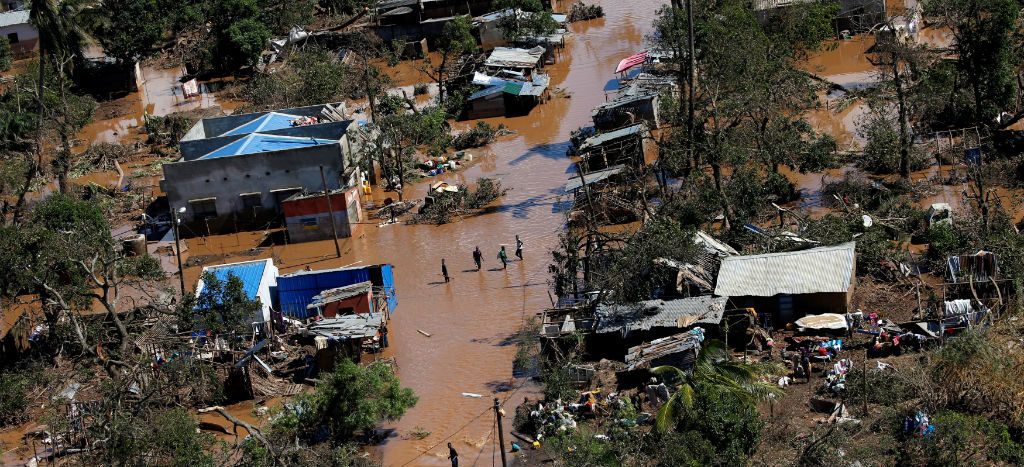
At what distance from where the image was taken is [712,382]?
19.4 metres

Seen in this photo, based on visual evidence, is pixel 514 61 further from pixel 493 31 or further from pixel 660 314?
pixel 660 314

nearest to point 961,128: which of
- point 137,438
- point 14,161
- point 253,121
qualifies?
point 253,121

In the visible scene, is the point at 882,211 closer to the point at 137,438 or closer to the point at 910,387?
the point at 910,387

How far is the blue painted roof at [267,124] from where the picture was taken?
38.3m

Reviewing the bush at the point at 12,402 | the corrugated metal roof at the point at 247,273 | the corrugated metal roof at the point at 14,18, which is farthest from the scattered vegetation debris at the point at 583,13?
the bush at the point at 12,402

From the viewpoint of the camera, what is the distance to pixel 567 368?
23375mm

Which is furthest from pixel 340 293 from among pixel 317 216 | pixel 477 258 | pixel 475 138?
pixel 475 138

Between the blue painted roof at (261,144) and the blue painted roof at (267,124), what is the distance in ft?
3.19

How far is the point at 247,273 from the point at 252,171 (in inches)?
293

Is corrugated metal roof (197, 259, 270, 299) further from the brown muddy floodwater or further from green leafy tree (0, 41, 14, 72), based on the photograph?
green leafy tree (0, 41, 14, 72)

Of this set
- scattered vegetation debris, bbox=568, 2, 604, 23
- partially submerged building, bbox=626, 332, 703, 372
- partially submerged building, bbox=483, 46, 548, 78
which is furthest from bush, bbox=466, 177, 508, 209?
scattered vegetation debris, bbox=568, 2, 604, 23

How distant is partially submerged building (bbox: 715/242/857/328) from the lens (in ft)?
80.9

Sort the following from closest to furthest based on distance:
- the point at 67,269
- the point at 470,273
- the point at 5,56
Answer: the point at 67,269
the point at 470,273
the point at 5,56

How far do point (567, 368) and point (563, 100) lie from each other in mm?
23483
